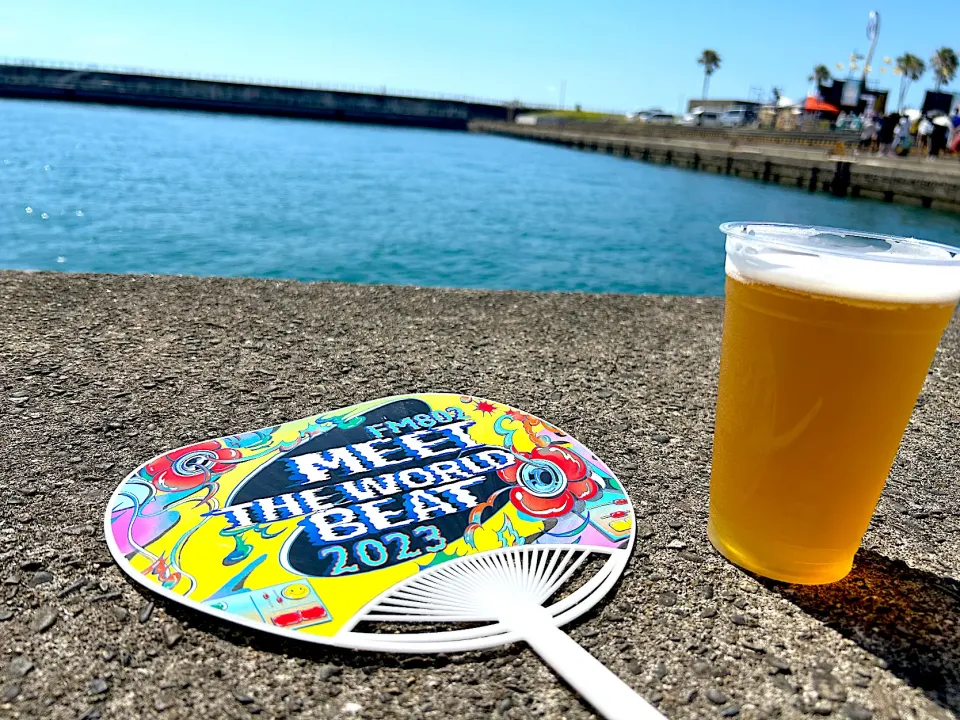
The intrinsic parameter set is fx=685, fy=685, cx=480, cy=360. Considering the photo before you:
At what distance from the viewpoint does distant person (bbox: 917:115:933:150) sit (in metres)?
27.5

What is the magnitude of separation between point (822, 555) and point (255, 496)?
110 cm

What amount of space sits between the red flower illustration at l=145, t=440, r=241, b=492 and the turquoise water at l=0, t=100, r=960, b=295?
656cm

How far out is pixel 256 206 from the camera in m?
12.1

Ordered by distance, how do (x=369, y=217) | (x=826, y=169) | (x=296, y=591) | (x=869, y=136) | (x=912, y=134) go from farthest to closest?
1. (x=869, y=136)
2. (x=912, y=134)
3. (x=826, y=169)
4. (x=369, y=217)
5. (x=296, y=591)

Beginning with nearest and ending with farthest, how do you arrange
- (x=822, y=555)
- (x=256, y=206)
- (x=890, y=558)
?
(x=822, y=555) < (x=890, y=558) < (x=256, y=206)

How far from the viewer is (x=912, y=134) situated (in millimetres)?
28625

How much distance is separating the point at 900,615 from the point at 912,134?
3390 centimetres

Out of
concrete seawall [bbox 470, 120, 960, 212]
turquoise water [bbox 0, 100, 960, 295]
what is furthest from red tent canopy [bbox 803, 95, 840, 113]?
turquoise water [bbox 0, 100, 960, 295]

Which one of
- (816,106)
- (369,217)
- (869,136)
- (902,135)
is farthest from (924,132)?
(369,217)

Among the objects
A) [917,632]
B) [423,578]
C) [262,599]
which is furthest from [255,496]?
[917,632]

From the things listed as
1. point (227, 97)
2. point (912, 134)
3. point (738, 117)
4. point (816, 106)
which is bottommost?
point (912, 134)

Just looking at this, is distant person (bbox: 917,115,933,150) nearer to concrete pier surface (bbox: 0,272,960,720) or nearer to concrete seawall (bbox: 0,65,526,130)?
concrete pier surface (bbox: 0,272,960,720)

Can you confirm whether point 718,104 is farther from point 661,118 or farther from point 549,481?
point 549,481

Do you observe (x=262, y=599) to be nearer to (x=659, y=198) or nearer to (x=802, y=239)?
(x=802, y=239)
